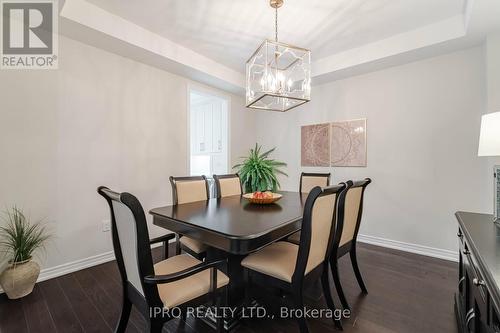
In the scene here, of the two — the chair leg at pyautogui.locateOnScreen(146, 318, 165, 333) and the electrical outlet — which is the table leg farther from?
the electrical outlet

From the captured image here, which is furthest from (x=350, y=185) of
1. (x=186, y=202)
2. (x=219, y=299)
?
(x=186, y=202)

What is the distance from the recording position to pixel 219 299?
1338 millimetres

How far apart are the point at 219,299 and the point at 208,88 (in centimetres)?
345

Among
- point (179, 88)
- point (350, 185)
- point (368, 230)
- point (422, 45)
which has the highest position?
point (422, 45)

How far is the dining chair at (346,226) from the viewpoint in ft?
5.75

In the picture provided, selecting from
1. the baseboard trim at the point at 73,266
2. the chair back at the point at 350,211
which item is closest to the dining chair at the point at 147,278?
the chair back at the point at 350,211

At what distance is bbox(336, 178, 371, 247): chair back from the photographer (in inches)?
68.9

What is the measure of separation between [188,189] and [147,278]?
4.39ft

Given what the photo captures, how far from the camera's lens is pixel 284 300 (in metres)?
1.95

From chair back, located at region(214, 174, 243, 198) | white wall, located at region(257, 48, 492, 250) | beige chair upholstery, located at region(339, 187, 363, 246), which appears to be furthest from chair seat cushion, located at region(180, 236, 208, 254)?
white wall, located at region(257, 48, 492, 250)

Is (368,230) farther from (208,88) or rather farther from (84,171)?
(84,171)

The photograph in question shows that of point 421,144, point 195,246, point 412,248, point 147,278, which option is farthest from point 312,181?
point 147,278

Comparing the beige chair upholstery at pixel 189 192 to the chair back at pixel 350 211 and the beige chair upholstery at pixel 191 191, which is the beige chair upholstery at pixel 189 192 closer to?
the beige chair upholstery at pixel 191 191

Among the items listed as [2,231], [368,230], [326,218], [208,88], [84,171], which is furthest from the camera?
[208,88]
